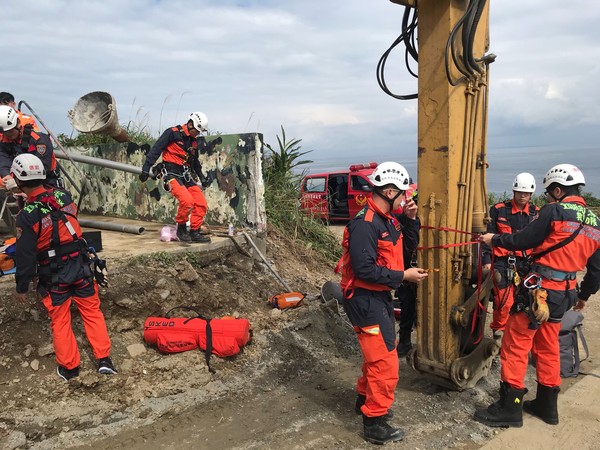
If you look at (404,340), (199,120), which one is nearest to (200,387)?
(404,340)

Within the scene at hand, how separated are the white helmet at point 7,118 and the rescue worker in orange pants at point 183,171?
1.65 metres

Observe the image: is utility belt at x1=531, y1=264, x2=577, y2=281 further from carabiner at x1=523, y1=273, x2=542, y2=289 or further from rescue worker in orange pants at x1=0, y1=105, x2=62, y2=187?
rescue worker in orange pants at x1=0, y1=105, x2=62, y2=187

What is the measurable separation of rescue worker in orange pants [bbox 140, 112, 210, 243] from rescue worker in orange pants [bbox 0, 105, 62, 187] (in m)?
1.25

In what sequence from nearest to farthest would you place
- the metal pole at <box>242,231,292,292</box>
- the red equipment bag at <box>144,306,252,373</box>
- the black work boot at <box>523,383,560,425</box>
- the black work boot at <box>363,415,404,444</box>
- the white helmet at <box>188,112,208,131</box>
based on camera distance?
the black work boot at <box>363,415,404,444</box> < the black work boot at <box>523,383,560,425</box> < the red equipment bag at <box>144,306,252,373</box> < the white helmet at <box>188,112,208,131</box> < the metal pole at <box>242,231,292,292</box>

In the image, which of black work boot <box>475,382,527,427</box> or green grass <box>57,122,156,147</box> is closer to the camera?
black work boot <box>475,382,527,427</box>

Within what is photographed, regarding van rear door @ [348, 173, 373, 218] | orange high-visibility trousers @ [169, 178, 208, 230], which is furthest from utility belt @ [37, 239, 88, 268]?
van rear door @ [348, 173, 373, 218]

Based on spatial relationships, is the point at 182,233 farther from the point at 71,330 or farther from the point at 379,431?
the point at 379,431

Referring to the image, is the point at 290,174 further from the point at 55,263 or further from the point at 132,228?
the point at 55,263

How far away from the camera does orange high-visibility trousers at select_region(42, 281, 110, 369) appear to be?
427cm

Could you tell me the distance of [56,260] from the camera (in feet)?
13.9

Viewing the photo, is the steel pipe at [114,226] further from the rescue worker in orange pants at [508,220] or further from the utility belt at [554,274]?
the utility belt at [554,274]

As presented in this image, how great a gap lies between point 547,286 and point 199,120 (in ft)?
15.8

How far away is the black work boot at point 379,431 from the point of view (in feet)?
12.0

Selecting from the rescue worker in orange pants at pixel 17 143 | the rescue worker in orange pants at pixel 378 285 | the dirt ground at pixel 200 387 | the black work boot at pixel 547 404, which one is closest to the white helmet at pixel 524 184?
the dirt ground at pixel 200 387
